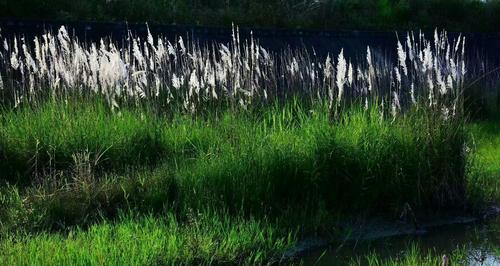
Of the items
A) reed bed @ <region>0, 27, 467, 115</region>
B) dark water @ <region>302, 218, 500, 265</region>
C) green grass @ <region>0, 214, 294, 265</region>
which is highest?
reed bed @ <region>0, 27, 467, 115</region>

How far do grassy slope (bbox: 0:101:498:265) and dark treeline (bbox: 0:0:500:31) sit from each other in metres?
8.25

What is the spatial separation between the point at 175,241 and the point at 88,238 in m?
0.53

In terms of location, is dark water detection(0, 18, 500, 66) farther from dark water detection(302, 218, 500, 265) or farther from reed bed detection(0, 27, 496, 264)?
dark water detection(302, 218, 500, 265)

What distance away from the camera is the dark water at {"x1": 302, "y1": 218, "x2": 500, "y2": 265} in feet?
15.5

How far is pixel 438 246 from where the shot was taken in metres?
5.09

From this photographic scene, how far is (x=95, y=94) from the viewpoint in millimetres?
7199

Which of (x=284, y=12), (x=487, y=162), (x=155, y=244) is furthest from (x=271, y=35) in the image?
(x=155, y=244)

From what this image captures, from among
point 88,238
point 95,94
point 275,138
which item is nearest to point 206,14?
point 95,94

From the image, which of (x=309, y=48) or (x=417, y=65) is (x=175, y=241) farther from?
(x=309, y=48)

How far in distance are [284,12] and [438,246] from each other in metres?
13.8

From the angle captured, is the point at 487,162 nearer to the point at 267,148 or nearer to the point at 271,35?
the point at 267,148

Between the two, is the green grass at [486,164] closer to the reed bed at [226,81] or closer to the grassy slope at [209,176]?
the grassy slope at [209,176]

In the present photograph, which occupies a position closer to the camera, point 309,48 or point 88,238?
point 88,238

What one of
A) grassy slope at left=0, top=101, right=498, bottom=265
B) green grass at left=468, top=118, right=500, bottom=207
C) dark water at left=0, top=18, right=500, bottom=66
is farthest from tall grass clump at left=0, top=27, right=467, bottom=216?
dark water at left=0, top=18, right=500, bottom=66
